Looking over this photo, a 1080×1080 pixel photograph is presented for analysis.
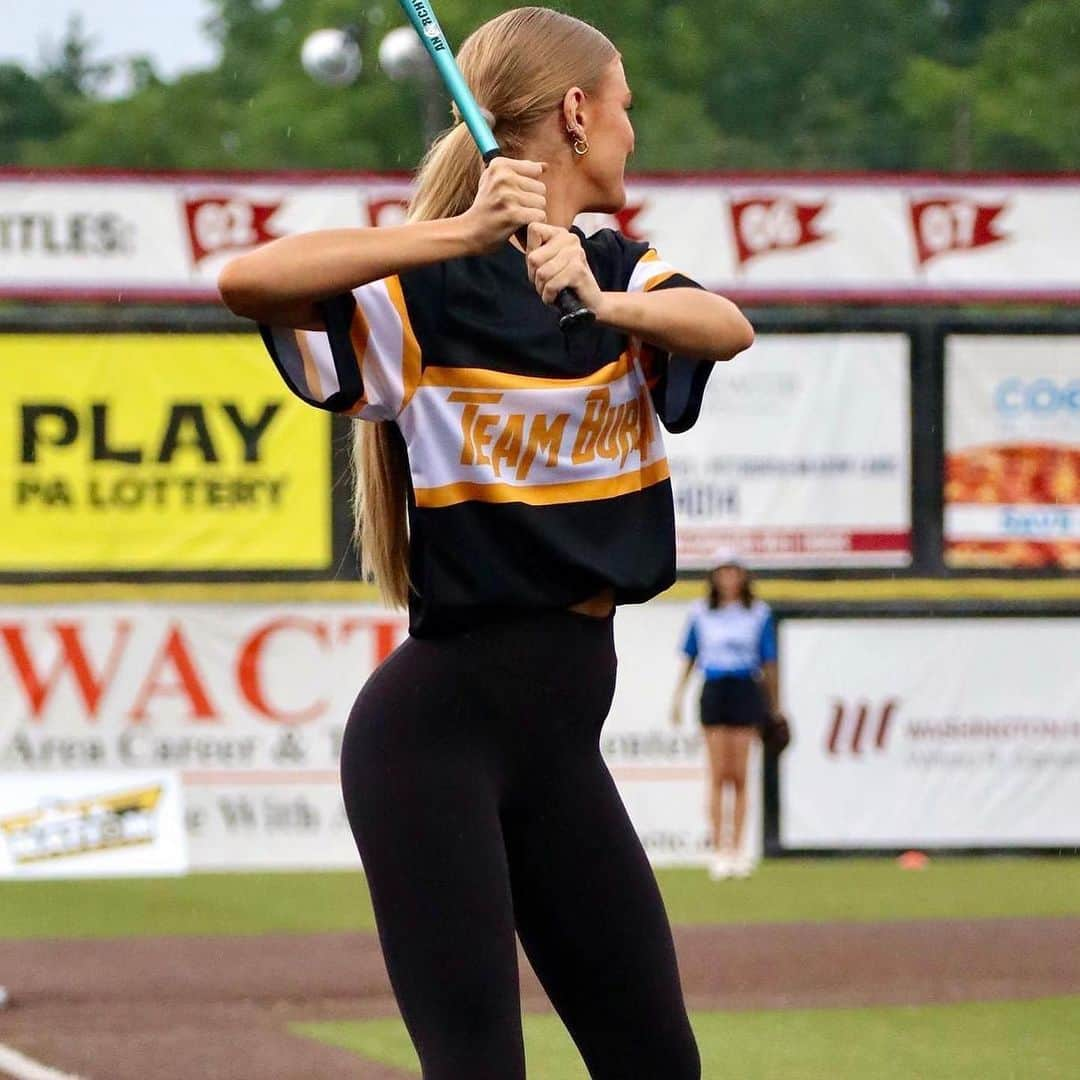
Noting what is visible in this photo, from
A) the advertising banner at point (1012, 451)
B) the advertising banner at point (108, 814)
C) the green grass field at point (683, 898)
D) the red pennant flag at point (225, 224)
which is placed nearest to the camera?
the advertising banner at point (108, 814)

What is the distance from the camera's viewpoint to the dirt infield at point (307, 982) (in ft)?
24.0

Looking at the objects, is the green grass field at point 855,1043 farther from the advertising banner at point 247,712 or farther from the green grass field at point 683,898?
Result: the advertising banner at point 247,712

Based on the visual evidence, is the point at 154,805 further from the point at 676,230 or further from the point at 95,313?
the point at 676,230

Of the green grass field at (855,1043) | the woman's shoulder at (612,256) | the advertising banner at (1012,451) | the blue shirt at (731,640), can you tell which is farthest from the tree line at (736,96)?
the woman's shoulder at (612,256)

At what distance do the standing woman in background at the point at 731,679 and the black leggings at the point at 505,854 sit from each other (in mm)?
9700

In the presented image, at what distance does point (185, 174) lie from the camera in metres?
13.2

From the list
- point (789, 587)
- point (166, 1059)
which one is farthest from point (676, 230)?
point (166, 1059)

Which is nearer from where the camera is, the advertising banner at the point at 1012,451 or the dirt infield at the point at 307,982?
the dirt infield at the point at 307,982

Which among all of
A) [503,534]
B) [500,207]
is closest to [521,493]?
[503,534]

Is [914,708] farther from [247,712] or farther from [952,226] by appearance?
[247,712]

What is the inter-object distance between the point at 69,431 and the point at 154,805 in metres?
3.73

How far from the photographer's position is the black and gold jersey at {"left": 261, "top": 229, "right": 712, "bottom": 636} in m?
3.19

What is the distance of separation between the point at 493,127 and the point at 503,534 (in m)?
0.60

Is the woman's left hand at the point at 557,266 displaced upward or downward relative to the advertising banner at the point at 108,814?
upward
